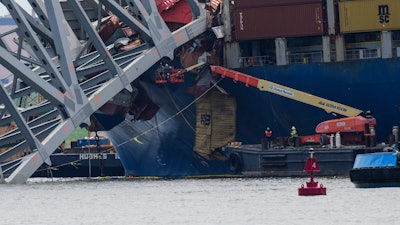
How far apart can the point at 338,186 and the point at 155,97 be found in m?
21.6

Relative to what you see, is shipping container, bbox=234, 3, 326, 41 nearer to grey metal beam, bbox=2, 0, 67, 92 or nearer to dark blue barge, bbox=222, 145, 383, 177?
dark blue barge, bbox=222, 145, 383, 177

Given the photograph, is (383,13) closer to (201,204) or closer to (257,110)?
(257,110)

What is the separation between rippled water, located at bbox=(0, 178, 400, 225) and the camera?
6334cm

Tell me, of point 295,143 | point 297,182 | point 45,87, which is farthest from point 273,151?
point 45,87

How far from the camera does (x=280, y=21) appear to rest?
9344cm

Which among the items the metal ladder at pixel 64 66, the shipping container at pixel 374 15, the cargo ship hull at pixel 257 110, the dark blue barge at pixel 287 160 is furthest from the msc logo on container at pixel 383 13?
the metal ladder at pixel 64 66

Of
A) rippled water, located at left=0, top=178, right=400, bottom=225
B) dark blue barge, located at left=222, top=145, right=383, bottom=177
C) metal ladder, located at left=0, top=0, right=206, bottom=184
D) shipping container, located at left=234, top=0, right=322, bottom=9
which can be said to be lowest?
rippled water, located at left=0, top=178, right=400, bottom=225

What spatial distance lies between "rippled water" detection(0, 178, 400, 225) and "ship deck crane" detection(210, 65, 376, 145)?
3798 mm

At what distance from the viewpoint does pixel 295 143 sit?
9106cm

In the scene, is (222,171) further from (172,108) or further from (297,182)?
(297,182)

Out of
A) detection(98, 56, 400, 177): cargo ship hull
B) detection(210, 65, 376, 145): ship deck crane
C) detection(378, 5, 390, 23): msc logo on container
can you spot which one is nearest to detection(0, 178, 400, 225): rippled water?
detection(210, 65, 376, 145): ship deck crane

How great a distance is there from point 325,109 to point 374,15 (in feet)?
18.5

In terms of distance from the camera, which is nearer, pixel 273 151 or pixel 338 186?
pixel 338 186

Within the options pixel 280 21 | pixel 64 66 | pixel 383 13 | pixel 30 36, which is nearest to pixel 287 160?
pixel 280 21
